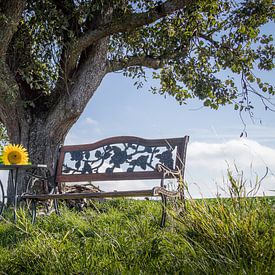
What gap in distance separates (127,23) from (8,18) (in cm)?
176

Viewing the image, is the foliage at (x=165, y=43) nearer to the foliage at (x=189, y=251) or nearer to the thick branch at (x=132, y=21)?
the thick branch at (x=132, y=21)

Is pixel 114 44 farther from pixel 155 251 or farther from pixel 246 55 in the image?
pixel 155 251

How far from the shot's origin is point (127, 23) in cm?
787

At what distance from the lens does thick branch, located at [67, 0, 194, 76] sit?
7.79 metres

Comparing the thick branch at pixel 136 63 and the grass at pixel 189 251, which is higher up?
the thick branch at pixel 136 63

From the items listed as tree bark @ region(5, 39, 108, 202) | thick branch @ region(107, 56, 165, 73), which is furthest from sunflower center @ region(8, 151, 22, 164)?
thick branch @ region(107, 56, 165, 73)

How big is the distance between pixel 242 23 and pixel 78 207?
4434mm

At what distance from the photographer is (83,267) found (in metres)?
2.97

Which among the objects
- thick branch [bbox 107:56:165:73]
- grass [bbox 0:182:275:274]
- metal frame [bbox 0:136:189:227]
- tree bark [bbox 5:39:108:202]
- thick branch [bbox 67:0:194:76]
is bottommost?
grass [bbox 0:182:275:274]

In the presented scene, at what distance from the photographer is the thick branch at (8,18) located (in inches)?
293

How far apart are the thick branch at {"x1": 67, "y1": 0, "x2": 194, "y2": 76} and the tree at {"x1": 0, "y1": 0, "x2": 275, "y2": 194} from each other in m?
0.02

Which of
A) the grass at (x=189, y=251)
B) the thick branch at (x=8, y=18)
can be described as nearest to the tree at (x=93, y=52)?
the thick branch at (x=8, y=18)

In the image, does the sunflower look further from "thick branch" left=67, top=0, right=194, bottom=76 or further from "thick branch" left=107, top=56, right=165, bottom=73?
"thick branch" left=107, top=56, right=165, bottom=73

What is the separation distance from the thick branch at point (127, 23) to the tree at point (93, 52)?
0.02m
